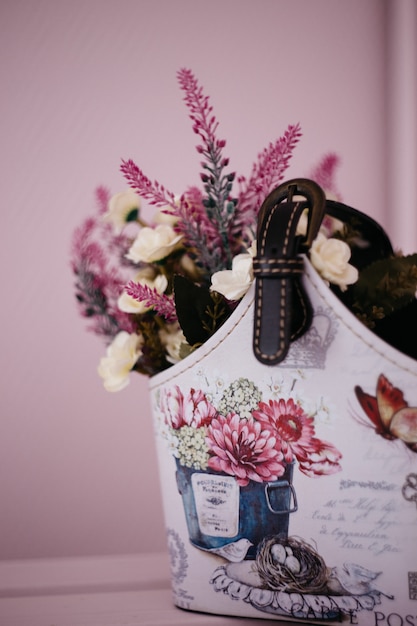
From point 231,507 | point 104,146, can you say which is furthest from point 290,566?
point 104,146

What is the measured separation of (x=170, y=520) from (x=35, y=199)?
64 cm

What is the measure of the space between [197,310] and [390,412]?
20cm

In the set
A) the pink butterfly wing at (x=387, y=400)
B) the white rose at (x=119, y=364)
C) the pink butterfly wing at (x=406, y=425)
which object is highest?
the white rose at (x=119, y=364)

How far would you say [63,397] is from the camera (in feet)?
3.34

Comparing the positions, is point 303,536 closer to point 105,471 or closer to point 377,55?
point 105,471

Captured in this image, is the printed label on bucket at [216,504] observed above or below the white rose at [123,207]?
below

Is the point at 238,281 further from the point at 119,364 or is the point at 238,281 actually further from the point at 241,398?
the point at 119,364

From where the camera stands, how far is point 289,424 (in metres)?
0.50

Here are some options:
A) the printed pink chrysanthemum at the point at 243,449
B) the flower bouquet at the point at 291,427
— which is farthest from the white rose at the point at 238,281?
the printed pink chrysanthemum at the point at 243,449

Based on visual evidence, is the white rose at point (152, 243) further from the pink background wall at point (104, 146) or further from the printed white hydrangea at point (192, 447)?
the pink background wall at point (104, 146)

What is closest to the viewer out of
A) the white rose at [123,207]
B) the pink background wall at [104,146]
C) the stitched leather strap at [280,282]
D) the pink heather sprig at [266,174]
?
the stitched leather strap at [280,282]

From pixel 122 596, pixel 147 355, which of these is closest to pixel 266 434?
pixel 147 355

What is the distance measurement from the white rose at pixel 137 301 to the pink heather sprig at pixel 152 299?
0.07 feet

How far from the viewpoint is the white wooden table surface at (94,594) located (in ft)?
1.91
